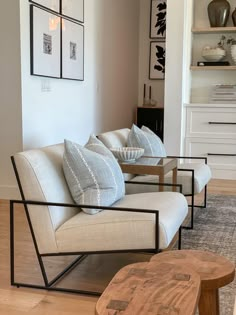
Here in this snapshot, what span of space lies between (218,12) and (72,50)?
1.86 metres

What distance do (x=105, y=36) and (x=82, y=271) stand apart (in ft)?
13.4

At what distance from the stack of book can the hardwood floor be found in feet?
10.6

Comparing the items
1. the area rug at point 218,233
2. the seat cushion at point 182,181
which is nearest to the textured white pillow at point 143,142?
the seat cushion at point 182,181

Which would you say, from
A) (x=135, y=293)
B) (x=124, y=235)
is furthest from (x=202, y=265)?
(x=124, y=235)

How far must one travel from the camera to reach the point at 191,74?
19.9 feet

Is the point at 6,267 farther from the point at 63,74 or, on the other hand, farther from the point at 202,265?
the point at 63,74

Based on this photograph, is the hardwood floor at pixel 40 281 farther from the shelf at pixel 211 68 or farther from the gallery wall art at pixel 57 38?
the shelf at pixel 211 68

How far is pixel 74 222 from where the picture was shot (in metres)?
2.40

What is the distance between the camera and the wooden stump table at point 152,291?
137 centimetres

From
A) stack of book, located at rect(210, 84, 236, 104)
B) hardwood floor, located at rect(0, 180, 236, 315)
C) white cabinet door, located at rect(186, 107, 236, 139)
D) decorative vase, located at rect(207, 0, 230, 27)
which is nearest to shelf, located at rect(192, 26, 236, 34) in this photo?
decorative vase, located at rect(207, 0, 230, 27)

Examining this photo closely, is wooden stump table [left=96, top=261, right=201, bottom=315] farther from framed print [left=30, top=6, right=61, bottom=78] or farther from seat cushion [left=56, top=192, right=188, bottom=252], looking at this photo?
framed print [left=30, top=6, right=61, bottom=78]

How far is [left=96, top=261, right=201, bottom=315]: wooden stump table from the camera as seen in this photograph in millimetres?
1368

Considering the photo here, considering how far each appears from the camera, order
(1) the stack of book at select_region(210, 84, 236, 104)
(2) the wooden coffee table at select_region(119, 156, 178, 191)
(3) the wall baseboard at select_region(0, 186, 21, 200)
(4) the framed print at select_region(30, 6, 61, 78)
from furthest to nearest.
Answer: (1) the stack of book at select_region(210, 84, 236, 104) < (3) the wall baseboard at select_region(0, 186, 21, 200) < (4) the framed print at select_region(30, 6, 61, 78) < (2) the wooden coffee table at select_region(119, 156, 178, 191)

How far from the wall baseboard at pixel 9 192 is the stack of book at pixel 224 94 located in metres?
2.72
